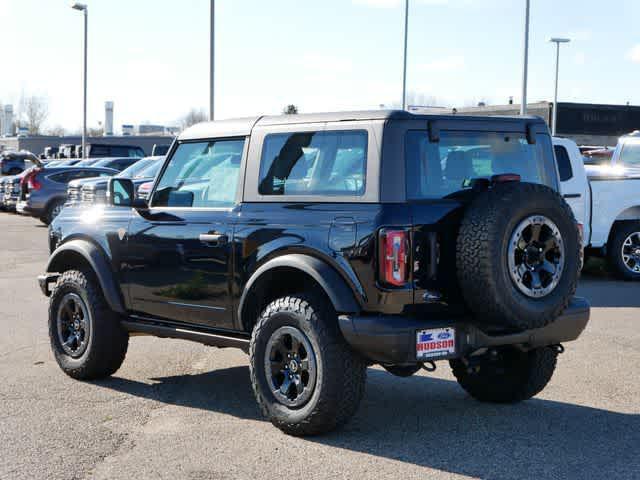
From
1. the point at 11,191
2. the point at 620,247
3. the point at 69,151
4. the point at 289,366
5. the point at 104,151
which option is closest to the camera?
the point at 289,366

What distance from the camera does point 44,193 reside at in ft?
78.1

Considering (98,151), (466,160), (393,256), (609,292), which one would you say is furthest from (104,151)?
(393,256)

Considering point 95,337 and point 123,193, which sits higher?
point 123,193

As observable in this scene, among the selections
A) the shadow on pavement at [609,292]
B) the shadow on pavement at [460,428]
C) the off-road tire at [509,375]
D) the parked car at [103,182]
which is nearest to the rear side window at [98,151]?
the parked car at [103,182]

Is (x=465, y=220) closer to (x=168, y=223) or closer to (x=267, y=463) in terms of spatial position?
(x=267, y=463)

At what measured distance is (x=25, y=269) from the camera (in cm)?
1545

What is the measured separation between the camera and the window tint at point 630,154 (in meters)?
15.8

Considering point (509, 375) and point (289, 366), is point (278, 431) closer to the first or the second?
point (289, 366)

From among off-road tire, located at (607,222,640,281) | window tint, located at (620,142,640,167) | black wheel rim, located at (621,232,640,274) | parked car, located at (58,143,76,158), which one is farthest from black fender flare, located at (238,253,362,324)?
parked car, located at (58,143,76,158)

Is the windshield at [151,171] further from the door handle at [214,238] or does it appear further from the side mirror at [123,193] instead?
the door handle at [214,238]

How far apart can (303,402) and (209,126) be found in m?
2.17

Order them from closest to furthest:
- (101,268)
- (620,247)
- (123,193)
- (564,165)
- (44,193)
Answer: (123,193) < (101,268) < (564,165) < (620,247) < (44,193)

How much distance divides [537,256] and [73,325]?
12.4 ft

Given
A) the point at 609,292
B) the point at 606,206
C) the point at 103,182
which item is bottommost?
the point at 609,292
